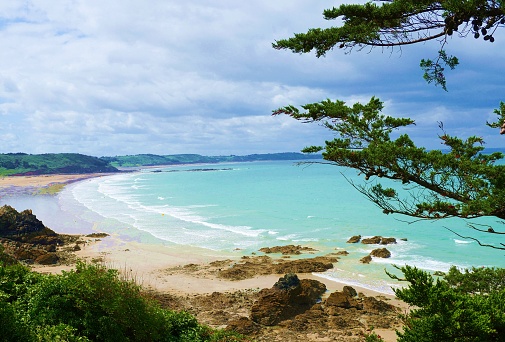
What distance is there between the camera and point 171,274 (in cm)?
2184

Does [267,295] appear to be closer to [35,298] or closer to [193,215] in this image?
[35,298]

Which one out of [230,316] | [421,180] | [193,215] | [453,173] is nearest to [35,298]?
[230,316]

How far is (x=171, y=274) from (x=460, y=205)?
1770 cm

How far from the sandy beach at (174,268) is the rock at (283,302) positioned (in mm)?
2653

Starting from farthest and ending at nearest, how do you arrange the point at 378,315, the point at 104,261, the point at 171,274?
the point at 104,261
the point at 171,274
the point at 378,315

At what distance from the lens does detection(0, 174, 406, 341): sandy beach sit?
742 inches

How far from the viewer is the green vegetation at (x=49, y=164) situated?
140438 mm

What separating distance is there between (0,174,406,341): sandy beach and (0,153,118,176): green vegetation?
123129 millimetres

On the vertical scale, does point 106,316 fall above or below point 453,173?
below

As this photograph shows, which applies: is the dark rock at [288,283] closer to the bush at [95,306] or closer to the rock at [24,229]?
the bush at [95,306]

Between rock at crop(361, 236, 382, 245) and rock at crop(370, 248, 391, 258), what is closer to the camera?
rock at crop(370, 248, 391, 258)

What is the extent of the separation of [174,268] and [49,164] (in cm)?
15766

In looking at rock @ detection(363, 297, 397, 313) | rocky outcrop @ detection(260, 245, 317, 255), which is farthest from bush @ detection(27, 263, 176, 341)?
rocky outcrop @ detection(260, 245, 317, 255)

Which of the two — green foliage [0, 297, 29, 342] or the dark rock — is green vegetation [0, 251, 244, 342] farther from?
the dark rock
